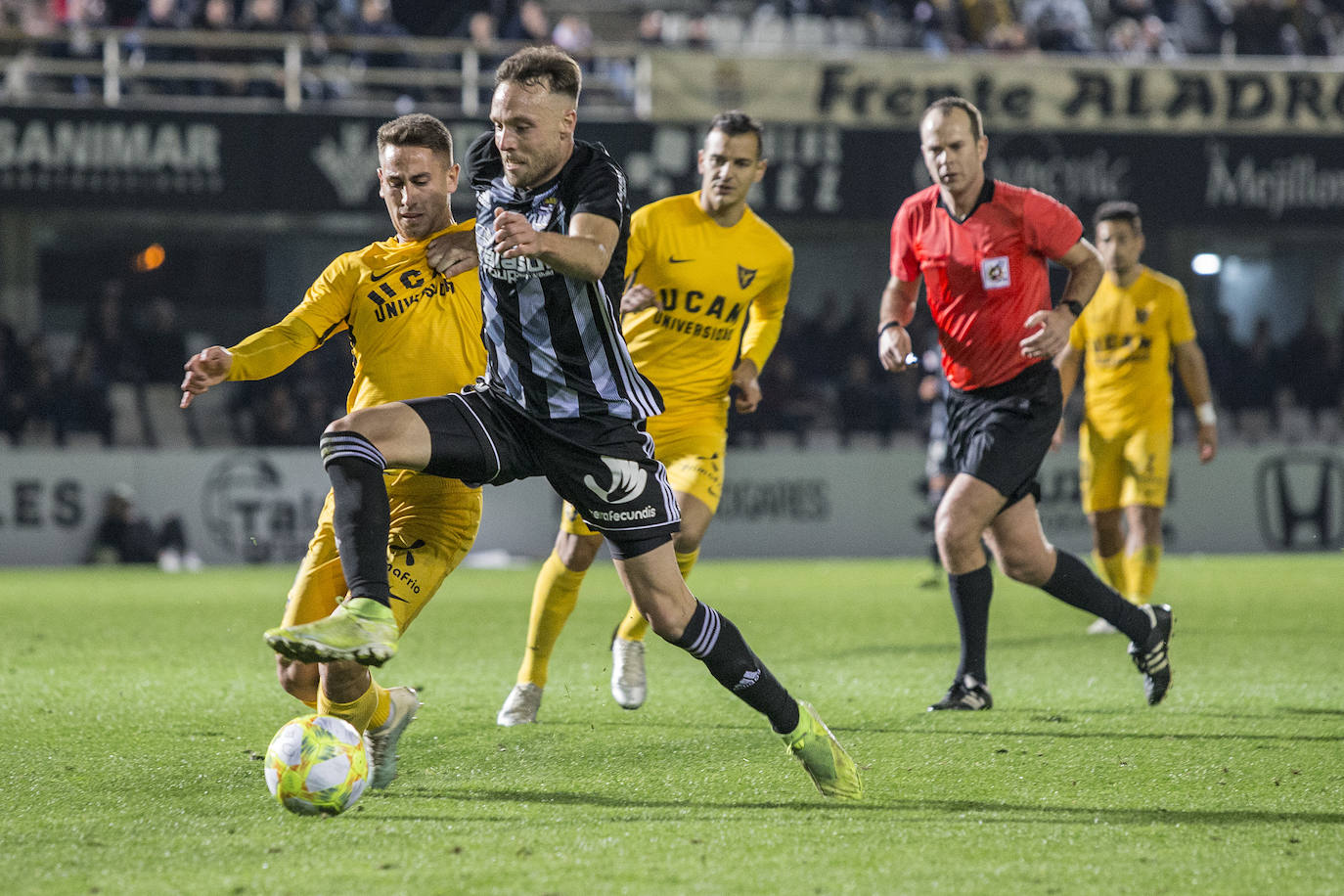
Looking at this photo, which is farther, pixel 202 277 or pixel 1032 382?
pixel 202 277

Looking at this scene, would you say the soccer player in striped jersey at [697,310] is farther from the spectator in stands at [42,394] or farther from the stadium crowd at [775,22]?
the spectator in stands at [42,394]

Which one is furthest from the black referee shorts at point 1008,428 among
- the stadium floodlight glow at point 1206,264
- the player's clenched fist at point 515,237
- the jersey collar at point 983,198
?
the stadium floodlight glow at point 1206,264

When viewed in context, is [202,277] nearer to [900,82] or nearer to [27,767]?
[900,82]

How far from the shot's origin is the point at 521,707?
524 centimetres

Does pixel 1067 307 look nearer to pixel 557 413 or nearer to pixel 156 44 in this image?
pixel 557 413

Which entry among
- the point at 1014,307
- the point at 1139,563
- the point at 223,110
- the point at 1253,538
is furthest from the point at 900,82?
the point at 1014,307

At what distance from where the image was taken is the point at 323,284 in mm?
4184

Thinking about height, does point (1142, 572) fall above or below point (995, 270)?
below

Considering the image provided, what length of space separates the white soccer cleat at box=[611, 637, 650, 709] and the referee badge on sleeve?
192 centimetres

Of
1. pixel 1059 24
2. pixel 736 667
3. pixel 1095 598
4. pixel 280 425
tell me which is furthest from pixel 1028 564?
pixel 1059 24

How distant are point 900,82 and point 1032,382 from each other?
1108 centimetres

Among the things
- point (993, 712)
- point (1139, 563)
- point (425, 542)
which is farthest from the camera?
point (1139, 563)

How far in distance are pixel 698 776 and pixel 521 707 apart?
1.17 meters

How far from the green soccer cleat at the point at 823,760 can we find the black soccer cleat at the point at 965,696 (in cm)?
165
